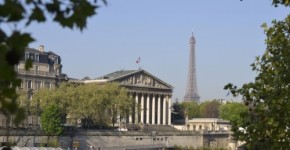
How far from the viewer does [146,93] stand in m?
125

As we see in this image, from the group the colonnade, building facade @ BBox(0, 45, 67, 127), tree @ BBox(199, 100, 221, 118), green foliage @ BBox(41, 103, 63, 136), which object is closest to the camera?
green foliage @ BBox(41, 103, 63, 136)

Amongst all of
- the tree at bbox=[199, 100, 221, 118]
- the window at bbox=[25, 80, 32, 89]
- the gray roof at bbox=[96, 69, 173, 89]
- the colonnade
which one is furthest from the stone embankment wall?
the tree at bbox=[199, 100, 221, 118]

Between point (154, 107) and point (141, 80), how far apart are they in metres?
7.33

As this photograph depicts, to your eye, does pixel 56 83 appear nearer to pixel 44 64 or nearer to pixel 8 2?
pixel 44 64

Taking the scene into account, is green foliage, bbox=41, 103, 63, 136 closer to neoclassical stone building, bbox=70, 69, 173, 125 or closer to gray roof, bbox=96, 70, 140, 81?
neoclassical stone building, bbox=70, 69, 173, 125

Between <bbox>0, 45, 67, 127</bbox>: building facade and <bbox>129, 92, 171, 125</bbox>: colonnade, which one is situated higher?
<bbox>0, 45, 67, 127</bbox>: building facade

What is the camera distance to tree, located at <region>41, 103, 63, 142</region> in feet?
255

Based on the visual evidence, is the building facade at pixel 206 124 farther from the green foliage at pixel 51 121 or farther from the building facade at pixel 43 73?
the green foliage at pixel 51 121

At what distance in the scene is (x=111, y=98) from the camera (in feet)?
308

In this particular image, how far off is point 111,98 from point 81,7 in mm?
89519

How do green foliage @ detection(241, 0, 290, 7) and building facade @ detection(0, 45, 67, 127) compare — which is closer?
green foliage @ detection(241, 0, 290, 7)

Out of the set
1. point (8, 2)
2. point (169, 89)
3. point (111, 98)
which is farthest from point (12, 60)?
point (169, 89)

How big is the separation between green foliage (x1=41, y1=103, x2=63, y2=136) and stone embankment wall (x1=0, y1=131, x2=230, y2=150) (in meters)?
0.86

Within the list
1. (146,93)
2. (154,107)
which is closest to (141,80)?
(146,93)
